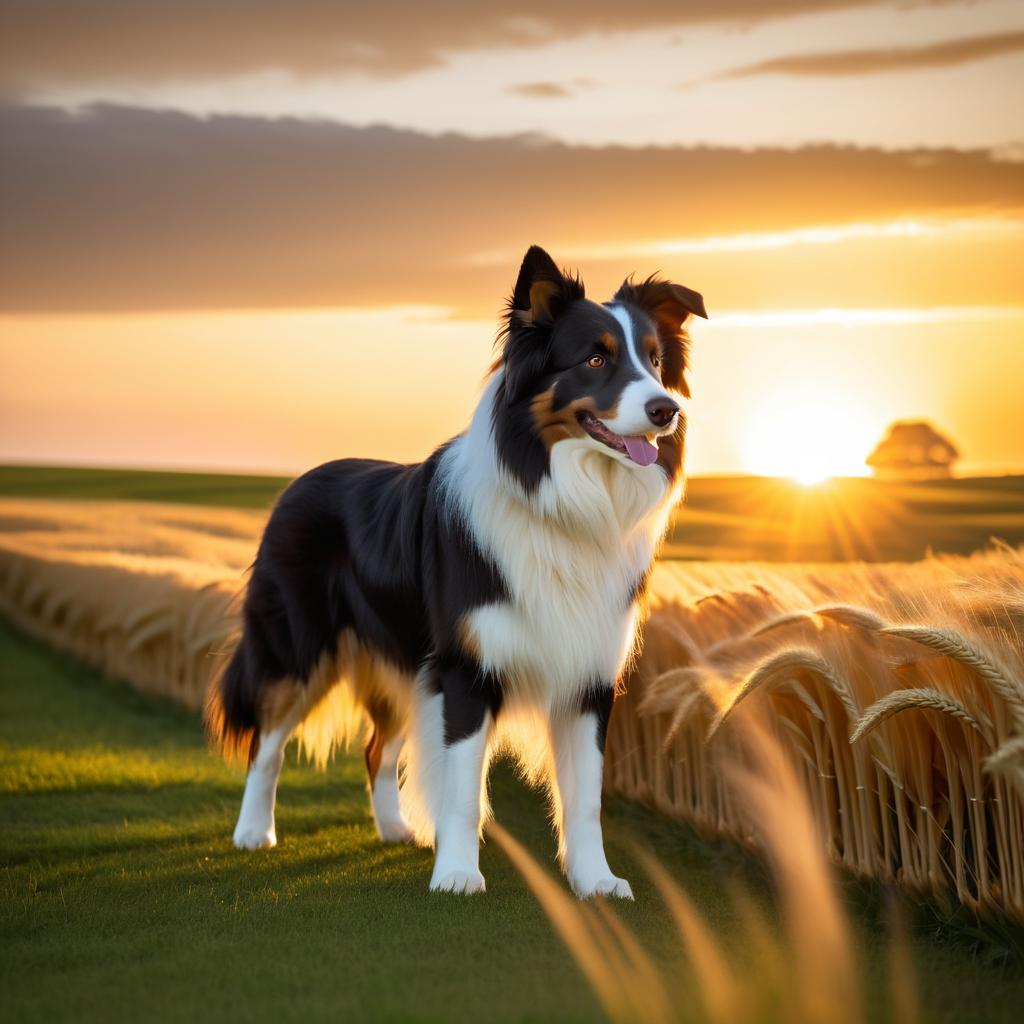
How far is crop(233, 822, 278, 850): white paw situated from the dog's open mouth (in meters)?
2.84

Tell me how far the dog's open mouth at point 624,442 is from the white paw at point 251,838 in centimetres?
284

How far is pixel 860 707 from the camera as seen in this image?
487cm

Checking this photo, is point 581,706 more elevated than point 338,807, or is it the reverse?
point 581,706

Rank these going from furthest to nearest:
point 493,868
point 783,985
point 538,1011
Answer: point 493,868, point 783,985, point 538,1011

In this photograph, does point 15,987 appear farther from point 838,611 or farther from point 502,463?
point 838,611

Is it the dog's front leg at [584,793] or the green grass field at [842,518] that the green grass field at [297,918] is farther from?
the green grass field at [842,518]

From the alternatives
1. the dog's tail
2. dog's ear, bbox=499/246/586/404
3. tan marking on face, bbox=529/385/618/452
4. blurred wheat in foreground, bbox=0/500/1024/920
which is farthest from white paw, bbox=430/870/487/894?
dog's ear, bbox=499/246/586/404

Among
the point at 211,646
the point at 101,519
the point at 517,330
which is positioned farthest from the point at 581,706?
the point at 101,519

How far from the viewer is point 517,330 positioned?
5.09 m

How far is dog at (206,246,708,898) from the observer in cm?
496

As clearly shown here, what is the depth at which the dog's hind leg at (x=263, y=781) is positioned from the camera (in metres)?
6.32

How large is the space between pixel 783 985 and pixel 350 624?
287 cm

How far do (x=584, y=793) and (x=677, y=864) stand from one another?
0.98 metres

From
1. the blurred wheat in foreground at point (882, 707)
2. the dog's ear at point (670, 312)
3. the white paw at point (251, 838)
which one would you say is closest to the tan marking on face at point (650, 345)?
the dog's ear at point (670, 312)
